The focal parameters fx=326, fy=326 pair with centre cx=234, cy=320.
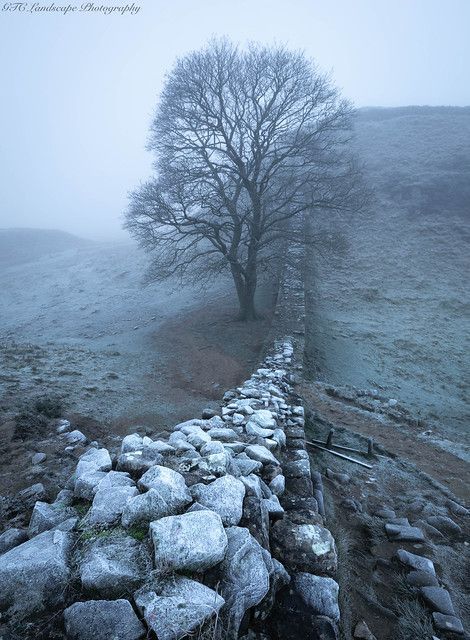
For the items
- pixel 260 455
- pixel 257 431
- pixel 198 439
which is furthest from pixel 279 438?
pixel 198 439

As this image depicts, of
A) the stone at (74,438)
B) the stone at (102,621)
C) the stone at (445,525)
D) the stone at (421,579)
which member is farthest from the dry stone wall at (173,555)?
the stone at (445,525)

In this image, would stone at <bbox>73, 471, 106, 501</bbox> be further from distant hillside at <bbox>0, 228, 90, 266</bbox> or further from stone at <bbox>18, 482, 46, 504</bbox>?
distant hillside at <bbox>0, 228, 90, 266</bbox>

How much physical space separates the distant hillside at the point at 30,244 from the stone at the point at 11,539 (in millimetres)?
35178

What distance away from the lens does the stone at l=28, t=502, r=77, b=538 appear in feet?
8.51

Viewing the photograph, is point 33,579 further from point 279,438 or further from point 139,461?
point 279,438

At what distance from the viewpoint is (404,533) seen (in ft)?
12.4

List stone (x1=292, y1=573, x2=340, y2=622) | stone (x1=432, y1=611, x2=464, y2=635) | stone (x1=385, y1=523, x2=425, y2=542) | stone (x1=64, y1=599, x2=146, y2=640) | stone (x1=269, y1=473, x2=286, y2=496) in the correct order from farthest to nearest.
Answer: stone (x1=385, y1=523, x2=425, y2=542)
stone (x1=269, y1=473, x2=286, y2=496)
stone (x1=432, y1=611, x2=464, y2=635)
stone (x1=292, y1=573, x2=340, y2=622)
stone (x1=64, y1=599, x2=146, y2=640)

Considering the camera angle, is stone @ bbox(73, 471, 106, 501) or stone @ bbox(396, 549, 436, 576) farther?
stone @ bbox(396, 549, 436, 576)

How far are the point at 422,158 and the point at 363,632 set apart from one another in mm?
28598

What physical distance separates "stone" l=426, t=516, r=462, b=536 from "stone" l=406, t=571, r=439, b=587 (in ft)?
3.42

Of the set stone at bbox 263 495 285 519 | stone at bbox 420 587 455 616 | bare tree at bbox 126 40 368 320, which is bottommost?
stone at bbox 420 587 455 616

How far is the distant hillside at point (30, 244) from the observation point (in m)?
33.2

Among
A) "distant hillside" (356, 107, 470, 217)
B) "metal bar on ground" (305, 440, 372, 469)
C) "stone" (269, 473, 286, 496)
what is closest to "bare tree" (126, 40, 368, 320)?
"metal bar on ground" (305, 440, 372, 469)

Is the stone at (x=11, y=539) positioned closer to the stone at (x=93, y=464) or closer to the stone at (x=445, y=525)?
the stone at (x=93, y=464)
